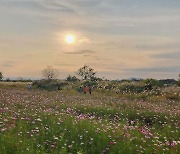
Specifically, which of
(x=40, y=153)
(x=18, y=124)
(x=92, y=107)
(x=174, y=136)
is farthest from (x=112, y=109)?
(x=40, y=153)

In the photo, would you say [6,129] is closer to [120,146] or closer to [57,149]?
[57,149]

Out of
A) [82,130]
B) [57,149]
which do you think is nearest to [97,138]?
[82,130]

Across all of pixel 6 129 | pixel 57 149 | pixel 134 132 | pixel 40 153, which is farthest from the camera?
pixel 134 132

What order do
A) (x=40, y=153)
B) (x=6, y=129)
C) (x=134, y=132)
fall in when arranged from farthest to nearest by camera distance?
(x=134, y=132) → (x=6, y=129) → (x=40, y=153)

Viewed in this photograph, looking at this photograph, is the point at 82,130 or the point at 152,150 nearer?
the point at 152,150

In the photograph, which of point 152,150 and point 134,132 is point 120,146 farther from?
point 134,132

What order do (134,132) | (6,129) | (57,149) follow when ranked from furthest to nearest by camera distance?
(134,132) < (6,129) < (57,149)

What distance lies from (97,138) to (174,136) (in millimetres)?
3024

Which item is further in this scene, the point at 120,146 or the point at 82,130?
the point at 82,130

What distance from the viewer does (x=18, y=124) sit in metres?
11.1

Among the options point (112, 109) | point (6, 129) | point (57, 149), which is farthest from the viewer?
point (112, 109)

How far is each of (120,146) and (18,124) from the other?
3.61 meters

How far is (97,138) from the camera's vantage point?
33.4 feet

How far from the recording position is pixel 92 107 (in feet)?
59.1
